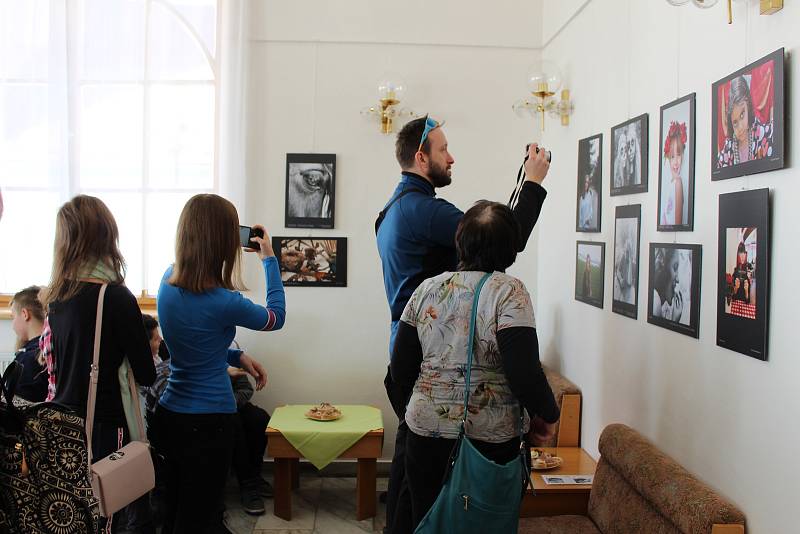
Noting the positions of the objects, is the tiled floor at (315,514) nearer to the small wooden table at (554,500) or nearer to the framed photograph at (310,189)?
the small wooden table at (554,500)

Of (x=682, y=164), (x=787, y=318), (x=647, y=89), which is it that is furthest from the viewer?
(x=647, y=89)

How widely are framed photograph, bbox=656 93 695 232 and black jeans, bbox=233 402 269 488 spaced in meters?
2.76

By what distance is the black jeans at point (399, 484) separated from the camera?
2225 mm

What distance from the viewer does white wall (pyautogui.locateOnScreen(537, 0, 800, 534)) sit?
2039 mm

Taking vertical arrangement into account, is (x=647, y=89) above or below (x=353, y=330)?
above

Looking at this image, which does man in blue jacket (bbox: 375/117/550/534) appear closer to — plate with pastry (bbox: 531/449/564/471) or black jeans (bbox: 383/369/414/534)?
black jeans (bbox: 383/369/414/534)

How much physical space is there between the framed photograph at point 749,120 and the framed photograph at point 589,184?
110 centimetres

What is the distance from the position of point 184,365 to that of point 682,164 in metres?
1.97

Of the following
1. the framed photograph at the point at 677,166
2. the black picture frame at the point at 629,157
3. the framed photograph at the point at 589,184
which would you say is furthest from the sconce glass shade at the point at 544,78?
the framed photograph at the point at 677,166

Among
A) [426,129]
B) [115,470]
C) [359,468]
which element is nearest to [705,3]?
[426,129]

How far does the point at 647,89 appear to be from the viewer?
3006 mm

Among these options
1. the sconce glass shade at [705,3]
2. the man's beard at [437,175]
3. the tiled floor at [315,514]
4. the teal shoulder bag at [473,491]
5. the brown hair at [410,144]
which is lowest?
the tiled floor at [315,514]

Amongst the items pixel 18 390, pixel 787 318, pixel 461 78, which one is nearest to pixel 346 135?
pixel 461 78

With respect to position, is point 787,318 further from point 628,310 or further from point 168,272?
point 168,272
